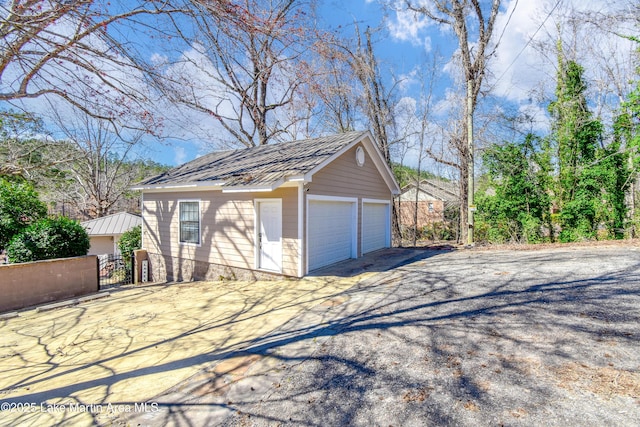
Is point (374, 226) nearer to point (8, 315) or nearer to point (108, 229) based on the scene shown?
point (8, 315)

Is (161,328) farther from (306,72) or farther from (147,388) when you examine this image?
(306,72)

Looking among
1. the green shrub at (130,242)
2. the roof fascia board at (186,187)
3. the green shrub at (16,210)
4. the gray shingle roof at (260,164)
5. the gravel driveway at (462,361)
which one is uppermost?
the gray shingle roof at (260,164)

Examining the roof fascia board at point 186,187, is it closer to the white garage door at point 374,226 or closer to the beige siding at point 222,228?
the beige siding at point 222,228

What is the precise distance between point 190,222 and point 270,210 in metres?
3.46

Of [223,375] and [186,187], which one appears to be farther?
[186,187]

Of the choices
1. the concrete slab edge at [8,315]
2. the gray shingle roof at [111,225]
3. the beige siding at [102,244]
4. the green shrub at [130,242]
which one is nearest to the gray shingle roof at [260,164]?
the green shrub at [130,242]

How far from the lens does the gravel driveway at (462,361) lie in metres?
2.50

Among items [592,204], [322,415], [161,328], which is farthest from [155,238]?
[592,204]

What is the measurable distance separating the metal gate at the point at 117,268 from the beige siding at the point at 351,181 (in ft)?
26.4

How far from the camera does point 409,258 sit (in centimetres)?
930

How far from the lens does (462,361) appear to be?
3.21m

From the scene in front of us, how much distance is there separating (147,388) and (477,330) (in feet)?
13.1

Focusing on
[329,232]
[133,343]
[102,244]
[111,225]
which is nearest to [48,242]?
[133,343]

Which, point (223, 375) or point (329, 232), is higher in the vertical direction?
point (329, 232)
